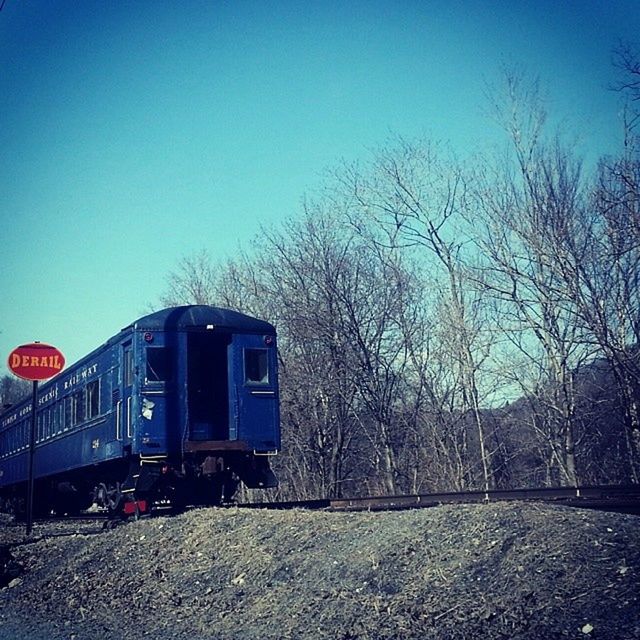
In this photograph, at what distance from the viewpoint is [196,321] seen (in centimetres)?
1428

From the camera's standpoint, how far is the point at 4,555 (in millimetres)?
10930

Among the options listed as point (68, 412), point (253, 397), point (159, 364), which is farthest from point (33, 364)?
point (68, 412)

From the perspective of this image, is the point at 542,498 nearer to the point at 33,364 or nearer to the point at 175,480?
the point at 175,480

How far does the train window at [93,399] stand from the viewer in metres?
15.9

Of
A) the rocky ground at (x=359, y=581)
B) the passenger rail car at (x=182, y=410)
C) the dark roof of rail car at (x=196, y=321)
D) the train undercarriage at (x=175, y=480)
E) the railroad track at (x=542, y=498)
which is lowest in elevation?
the rocky ground at (x=359, y=581)

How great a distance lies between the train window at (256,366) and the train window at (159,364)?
4.86 feet

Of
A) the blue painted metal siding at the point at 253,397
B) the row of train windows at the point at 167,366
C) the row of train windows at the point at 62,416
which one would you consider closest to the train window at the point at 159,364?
the row of train windows at the point at 167,366

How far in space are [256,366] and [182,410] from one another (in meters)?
1.73

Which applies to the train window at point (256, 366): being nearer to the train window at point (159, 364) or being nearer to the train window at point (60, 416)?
the train window at point (159, 364)

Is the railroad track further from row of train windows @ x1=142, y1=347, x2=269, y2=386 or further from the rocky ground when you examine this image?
the rocky ground

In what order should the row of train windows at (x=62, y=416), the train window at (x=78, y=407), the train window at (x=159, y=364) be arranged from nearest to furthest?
1. the train window at (x=159, y=364)
2. the row of train windows at (x=62, y=416)
3. the train window at (x=78, y=407)

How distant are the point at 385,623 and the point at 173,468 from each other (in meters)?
8.92

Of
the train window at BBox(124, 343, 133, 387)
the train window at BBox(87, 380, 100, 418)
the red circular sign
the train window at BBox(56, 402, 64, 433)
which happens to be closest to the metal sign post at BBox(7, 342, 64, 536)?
the red circular sign

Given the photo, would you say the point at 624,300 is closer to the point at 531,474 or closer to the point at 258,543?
the point at 531,474
